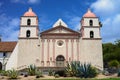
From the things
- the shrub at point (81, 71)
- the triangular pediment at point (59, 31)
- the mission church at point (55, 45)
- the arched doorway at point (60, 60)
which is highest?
the triangular pediment at point (59, 31)

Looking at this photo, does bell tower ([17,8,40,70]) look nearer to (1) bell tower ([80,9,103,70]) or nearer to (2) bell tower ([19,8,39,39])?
(2) bell tower ([19,8,39,39])

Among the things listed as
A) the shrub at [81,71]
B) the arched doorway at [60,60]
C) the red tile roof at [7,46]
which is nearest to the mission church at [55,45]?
the arched doorway at [60,60]

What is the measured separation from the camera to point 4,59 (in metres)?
58.4

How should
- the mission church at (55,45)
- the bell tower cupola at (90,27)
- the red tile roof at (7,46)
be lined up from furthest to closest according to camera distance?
the red tile roof at (7,46), the bell tower cupola at (90,27), the mission church at (55,45)

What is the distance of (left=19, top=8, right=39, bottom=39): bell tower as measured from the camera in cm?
5134

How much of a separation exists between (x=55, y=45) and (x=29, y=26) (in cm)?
667

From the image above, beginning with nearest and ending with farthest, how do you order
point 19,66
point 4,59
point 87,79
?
1. point 87,79
2. point 19,66
3. point 4,59

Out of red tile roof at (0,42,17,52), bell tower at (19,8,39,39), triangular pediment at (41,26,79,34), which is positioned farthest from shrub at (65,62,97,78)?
red tile roof at (0,42,17,52)

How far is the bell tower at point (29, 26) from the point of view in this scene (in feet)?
168

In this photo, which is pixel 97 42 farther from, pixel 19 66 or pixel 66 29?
pixel 19 66

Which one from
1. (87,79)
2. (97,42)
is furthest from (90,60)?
(87,79)

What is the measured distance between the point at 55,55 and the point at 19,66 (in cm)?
734

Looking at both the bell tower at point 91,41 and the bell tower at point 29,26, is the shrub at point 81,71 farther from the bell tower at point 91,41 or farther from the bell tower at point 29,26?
the bell tower at point 29,26

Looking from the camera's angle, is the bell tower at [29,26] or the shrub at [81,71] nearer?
the shrub at [81,71]
